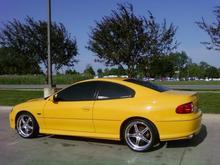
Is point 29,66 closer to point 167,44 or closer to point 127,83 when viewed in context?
point 167,44

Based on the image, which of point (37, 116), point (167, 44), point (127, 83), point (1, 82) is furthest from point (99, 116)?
point (1, 82)

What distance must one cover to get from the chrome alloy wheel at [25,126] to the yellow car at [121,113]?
0.12 m

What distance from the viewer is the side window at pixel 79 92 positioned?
29.1 feet

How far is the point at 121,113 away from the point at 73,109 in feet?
3.78

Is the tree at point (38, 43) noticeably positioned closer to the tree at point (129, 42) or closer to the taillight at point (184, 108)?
the tree at point (129, 42)

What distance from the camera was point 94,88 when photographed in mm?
8883

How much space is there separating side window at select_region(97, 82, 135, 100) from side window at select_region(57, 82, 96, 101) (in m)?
0.18

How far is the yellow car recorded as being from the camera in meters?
7.95

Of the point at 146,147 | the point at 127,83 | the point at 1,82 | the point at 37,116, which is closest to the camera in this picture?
the point at 146,147

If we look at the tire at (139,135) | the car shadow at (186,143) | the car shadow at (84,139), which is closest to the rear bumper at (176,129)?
the tire at (139,135)

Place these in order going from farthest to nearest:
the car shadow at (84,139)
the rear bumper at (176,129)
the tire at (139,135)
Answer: the car shadow at (84,139) → the tire at (139,135) → the rear bumper at (176,129)

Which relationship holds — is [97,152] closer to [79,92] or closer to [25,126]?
[79,92]

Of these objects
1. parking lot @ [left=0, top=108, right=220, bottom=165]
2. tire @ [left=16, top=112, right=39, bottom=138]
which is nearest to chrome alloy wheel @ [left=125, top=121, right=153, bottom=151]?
parking lot @ [left=0, top=108, right=220, bottom=165]

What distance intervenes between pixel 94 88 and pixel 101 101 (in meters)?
0.41
